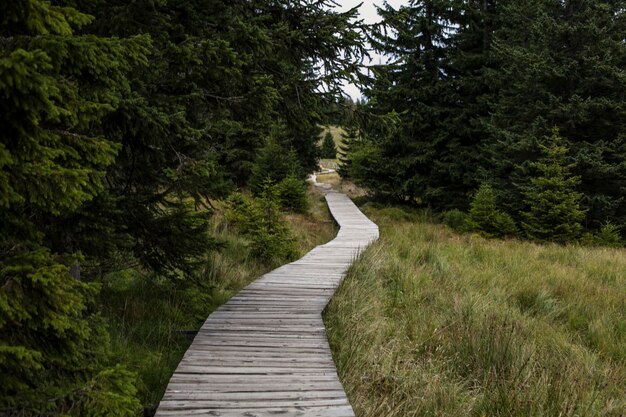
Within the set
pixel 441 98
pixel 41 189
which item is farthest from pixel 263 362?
pixel 441 98

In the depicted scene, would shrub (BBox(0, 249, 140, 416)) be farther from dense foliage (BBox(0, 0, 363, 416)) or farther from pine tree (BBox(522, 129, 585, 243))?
pine tree (BBox(522, 129, 585, 243))

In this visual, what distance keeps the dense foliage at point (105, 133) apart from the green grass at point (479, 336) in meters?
2.15

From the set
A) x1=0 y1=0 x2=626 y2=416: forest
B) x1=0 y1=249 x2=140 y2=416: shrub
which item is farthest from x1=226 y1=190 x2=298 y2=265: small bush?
x1=0 y1=249 x2=140 y2=416: shrub

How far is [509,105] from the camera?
54.6 ft

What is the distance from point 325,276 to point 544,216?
1062 centimetres

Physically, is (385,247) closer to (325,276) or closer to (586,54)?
(325,276)

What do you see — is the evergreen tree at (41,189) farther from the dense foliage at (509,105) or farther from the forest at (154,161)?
the dense foliage at (509,105)

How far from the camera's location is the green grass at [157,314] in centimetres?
363

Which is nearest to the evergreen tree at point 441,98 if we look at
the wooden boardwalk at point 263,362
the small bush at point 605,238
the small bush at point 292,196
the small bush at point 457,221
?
the small bush at point 457,221

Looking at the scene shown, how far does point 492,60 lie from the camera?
18.5 metres

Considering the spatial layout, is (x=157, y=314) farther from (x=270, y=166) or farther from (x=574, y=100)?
(x=270, y=166)

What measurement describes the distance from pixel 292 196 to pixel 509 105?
9365mm

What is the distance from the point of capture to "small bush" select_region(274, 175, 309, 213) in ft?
58.8

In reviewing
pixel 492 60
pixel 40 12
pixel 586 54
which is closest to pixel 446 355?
pixel 40 12
